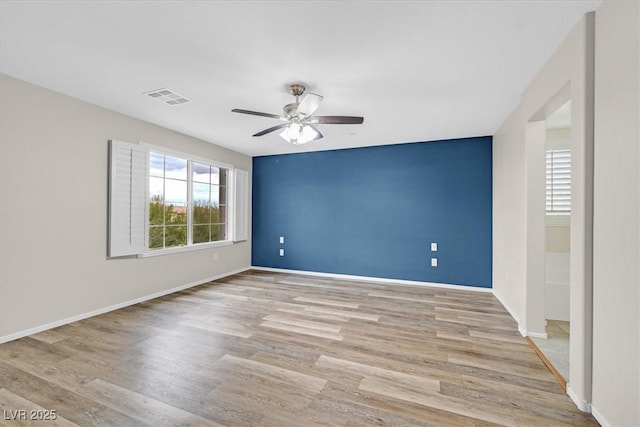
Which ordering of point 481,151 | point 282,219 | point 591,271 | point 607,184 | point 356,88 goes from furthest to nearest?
point 282,219 < point 481,151 < point 356,88 < point 591,271 < point 607,184

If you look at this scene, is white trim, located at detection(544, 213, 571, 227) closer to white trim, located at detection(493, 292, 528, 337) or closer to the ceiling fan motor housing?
white trim, located at detection(493, 292, 528, 337)

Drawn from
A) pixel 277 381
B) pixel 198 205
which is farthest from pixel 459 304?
pixel 198 205

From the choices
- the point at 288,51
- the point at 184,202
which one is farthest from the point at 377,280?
the point at 288,51

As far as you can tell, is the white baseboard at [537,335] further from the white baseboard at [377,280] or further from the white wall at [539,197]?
the white baseboard at [377,280]

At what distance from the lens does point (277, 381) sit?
81.9 inches

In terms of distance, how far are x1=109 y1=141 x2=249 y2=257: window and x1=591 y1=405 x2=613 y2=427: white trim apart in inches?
187

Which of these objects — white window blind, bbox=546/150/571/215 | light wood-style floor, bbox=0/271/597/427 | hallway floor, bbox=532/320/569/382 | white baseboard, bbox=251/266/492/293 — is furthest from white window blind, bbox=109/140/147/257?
white window blind, bbox=546/150/571/215

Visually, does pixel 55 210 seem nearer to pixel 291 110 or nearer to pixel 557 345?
pixel 291 110

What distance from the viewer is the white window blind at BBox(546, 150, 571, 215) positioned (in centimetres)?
371

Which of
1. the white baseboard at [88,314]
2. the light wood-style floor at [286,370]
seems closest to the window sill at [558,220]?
the light wood-style floor at [286,370]

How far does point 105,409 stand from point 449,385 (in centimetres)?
234

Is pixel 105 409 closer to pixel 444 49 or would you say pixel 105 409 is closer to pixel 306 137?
pixel 306 137

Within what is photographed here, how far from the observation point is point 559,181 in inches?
147

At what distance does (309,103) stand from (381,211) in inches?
121
